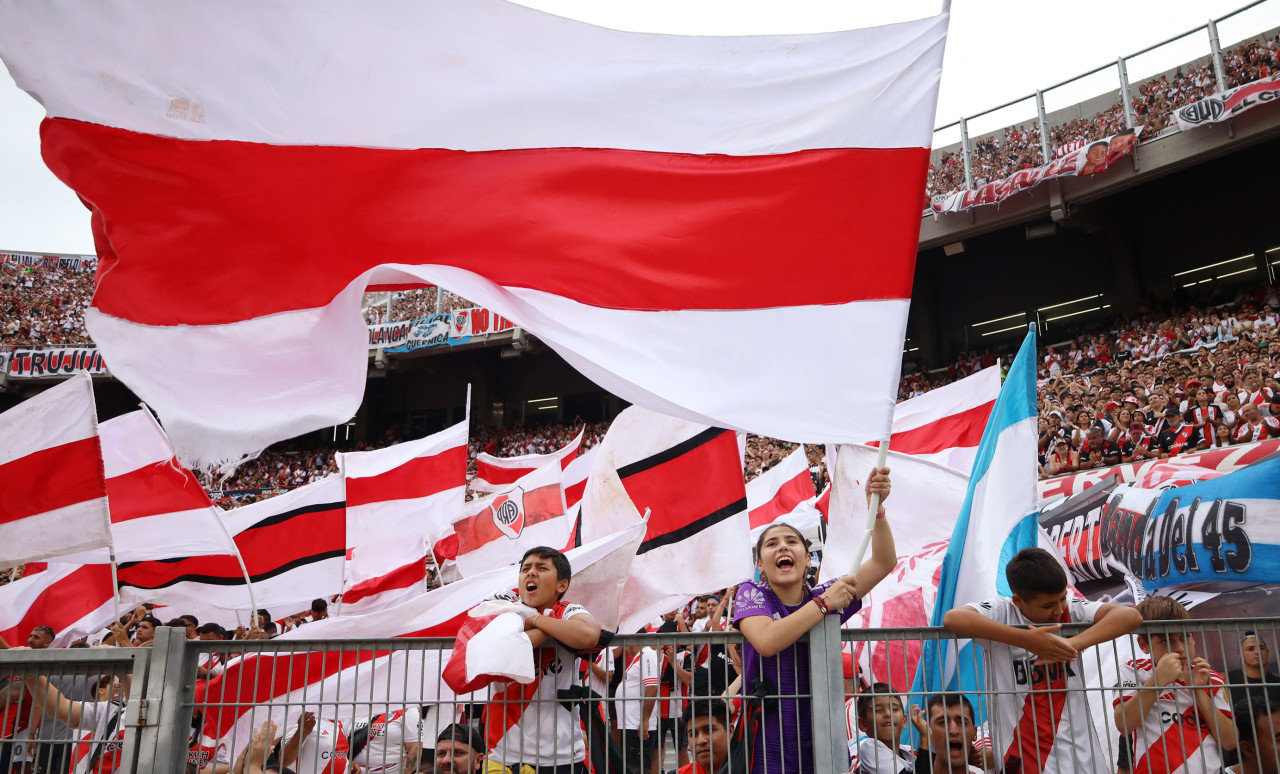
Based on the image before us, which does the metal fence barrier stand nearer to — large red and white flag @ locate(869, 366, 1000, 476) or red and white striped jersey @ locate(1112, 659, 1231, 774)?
red and white striped jersey @ locate(1112, 659, 1231, 774)

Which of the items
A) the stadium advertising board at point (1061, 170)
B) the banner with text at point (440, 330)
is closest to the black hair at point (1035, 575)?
the stadium advertising board at point (1061, 170)

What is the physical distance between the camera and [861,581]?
10.9 feet

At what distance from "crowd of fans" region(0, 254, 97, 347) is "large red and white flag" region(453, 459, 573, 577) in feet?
90.7

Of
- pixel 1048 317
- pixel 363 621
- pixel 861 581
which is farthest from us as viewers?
pixel 1048 317

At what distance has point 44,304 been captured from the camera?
36.5m

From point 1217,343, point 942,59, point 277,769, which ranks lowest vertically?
point 277,769

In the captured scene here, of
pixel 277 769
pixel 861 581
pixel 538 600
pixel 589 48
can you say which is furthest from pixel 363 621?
pixel 589 48

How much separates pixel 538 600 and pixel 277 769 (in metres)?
1.34

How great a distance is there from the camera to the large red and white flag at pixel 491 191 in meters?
3.01

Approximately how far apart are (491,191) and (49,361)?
3270 cm

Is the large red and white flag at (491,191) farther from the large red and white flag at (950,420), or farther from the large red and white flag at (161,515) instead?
the large red and white flag at (950,420)

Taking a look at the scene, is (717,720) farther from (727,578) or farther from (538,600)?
(727,578)

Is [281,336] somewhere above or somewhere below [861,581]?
above

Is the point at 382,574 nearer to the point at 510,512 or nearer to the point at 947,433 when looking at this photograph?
the point at 510,512
